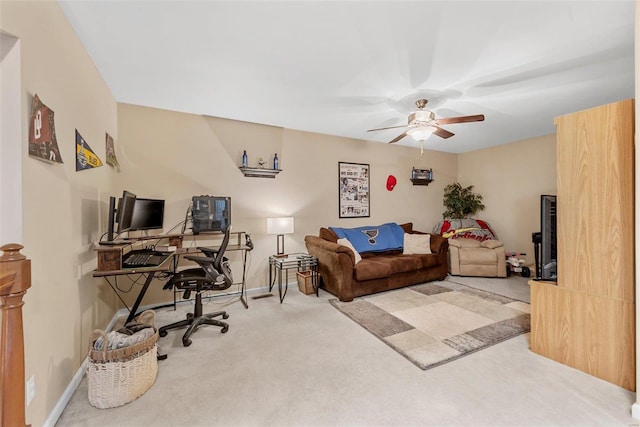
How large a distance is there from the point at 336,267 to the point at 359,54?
7.94 feet

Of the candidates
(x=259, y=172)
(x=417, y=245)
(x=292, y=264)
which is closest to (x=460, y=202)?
(x=417, y=245)

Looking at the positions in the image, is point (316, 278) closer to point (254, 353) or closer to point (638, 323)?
point (254, 353)

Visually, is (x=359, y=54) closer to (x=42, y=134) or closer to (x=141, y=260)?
(x=42, y=134)

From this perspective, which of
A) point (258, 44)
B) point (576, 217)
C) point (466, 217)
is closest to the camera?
point (576, 217)

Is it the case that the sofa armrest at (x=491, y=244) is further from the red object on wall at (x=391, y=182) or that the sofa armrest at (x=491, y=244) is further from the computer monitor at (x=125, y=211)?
the computer monitor at (x=125, y=211)

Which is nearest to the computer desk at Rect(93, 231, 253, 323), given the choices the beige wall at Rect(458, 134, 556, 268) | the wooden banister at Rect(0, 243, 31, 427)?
the wooden banister at Rect(0, 243, 31, 427)

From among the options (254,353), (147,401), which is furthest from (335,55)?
(147,401)

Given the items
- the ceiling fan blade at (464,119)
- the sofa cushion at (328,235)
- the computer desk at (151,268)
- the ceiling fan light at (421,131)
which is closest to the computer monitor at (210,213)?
the computer desk at (151,268)

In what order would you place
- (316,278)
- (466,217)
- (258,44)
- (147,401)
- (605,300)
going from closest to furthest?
(147,401) < (605,300) < (258,44) < (316,278) < (466,217)

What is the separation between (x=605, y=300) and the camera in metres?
1.79

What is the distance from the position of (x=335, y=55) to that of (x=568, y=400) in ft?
9.60

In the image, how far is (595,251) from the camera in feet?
6.00

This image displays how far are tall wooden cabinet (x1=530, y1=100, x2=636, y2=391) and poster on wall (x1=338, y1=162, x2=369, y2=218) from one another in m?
2.95

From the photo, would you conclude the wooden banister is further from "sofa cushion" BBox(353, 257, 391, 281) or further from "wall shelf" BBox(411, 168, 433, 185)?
"wall shelf" BBox(411, 168, 433, 185)
